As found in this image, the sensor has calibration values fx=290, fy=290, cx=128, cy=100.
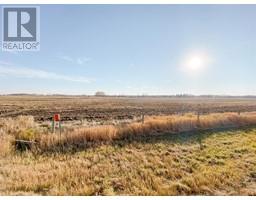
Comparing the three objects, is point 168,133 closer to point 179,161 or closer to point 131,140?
point 131,140

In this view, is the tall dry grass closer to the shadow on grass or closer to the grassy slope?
the shadow on grass

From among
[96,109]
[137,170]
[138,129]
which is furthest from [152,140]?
[96,109]

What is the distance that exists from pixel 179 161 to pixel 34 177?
11.3 ft

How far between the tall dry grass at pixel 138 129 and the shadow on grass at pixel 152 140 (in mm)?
124

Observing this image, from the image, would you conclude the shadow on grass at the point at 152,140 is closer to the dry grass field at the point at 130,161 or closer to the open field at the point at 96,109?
the dry grass field at the point at 130,161

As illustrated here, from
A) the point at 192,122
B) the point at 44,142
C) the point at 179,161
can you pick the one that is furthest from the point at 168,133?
the point at 44,142

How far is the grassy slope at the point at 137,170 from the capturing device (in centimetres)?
518

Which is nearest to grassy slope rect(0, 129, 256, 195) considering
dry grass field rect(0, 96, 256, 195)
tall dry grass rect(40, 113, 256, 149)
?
dry grass field rect(0, 96, 256, 195)

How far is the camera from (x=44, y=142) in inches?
296

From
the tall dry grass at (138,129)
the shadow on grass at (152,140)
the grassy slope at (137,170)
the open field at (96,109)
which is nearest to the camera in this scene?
the grassy slope at (137,170)

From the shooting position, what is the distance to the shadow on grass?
7.39 m

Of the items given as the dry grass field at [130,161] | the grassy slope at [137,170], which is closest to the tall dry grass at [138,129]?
the dry grass field at [130,161]

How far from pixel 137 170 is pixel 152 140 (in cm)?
272

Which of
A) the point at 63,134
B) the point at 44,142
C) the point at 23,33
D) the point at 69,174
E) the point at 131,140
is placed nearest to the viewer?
the point at 69,174
